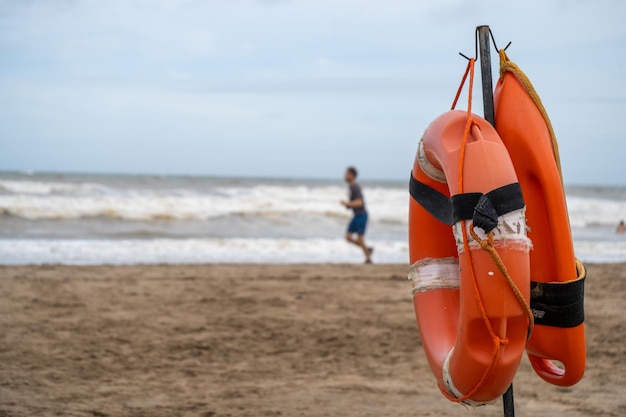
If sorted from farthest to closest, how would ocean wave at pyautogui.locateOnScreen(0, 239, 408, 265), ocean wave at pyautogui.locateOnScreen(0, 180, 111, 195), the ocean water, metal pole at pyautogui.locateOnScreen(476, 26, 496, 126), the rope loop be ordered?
ocean wave at pyautogui.locateOnScreen(0, 180, 111, 195), the ocean water, ocean wave at pyautogui.locateOnScreen(0, 239, 408, 265), metal pole at pyautogui.locateOnScreen(476, 26, 496, 126), the rope loop

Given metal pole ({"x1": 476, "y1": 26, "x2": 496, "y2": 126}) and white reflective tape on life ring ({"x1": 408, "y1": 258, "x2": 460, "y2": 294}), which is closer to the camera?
metal pole ({"x1": 476, "y1": 26, "x2": 496, "y2": 126})

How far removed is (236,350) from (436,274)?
3.27 metres

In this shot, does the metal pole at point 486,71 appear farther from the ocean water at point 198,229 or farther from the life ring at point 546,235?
the ocean water at point 198,229

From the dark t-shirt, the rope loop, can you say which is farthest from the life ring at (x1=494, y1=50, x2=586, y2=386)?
the dark t-shirt

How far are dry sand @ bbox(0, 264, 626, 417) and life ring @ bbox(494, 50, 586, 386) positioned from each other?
181 cm

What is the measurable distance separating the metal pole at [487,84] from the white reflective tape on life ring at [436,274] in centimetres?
54

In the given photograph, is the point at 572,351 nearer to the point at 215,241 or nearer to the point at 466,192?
the point at 466,192

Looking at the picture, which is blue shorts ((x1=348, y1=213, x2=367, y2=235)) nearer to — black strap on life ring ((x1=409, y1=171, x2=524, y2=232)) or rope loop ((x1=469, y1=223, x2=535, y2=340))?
black strap on life ring ((x1=409, y1=171, x2=524, y2=232))

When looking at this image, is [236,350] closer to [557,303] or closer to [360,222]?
[557,303]

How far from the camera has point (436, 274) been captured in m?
3.50

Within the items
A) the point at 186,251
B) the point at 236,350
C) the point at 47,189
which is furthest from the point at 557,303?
the point at 47,189

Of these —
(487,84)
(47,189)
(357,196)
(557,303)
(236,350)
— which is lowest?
(236,350)

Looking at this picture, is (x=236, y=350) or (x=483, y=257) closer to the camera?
(x=483, y=257)

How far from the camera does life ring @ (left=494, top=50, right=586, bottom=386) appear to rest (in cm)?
314
